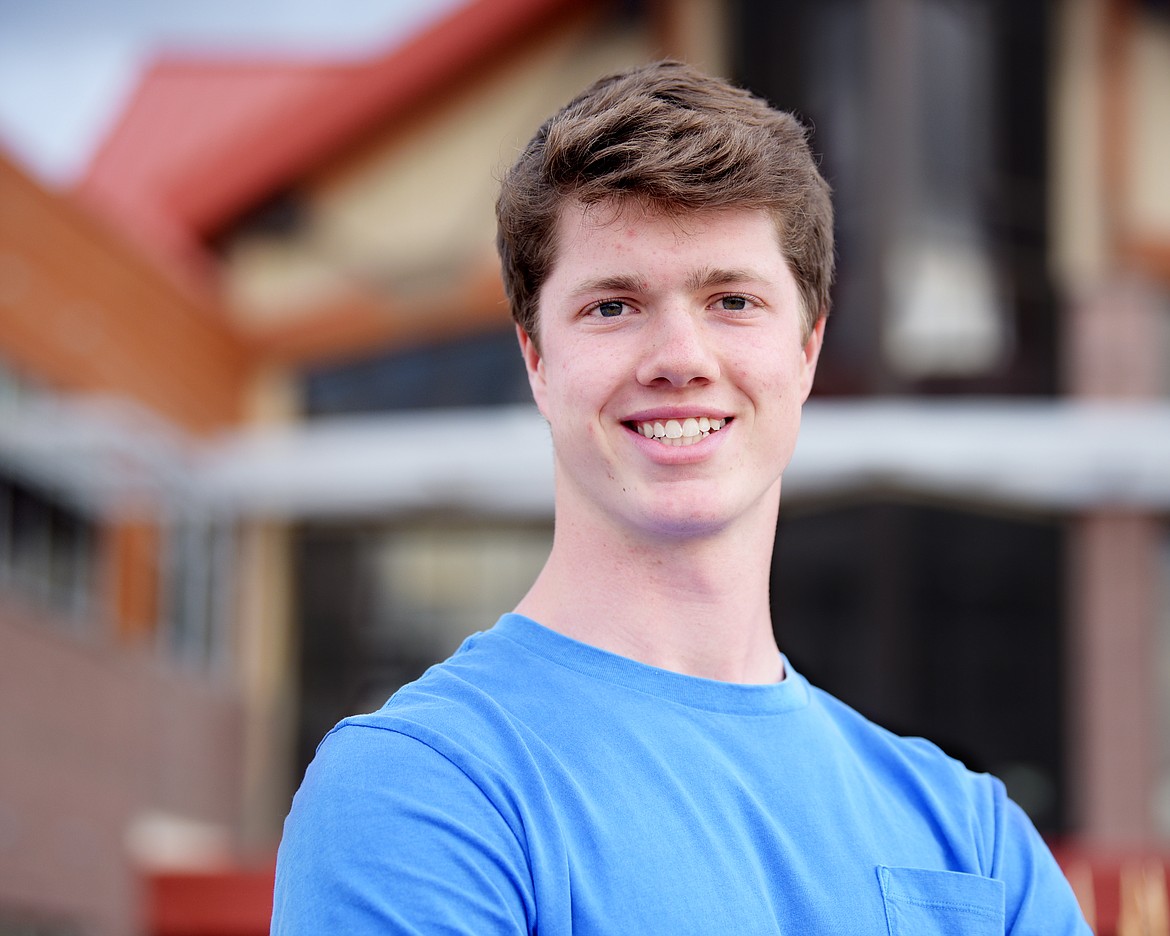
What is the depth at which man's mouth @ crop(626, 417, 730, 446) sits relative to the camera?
1.73 meters

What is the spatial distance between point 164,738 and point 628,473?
1322 cm

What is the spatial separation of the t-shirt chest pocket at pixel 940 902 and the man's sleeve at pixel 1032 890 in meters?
0.05

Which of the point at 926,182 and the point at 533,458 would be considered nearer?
the point at 926,182

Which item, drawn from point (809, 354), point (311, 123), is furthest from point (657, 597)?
point (311, 123)


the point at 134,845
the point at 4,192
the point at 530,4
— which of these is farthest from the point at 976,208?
the point at 134,845

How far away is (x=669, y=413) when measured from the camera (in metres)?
1.72

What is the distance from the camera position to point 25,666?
38.5ft

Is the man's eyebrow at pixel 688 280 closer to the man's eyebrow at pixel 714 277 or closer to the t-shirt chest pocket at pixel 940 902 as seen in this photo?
the man's eyebrow at pixel 714 277

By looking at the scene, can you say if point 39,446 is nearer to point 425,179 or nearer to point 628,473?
point 425,179

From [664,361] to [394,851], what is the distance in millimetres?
574

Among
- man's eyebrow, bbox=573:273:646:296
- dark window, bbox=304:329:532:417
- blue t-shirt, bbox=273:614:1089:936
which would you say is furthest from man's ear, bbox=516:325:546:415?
dark window, bbox=304:329:532:417

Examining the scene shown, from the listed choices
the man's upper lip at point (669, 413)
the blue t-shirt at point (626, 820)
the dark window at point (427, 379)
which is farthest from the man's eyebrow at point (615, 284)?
the dark window at point (427, 379)

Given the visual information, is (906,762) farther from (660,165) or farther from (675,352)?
(660,165)

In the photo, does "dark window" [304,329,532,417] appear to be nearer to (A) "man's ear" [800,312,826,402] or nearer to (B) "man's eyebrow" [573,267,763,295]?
(A) "man's ear" [800,312,826,402]
